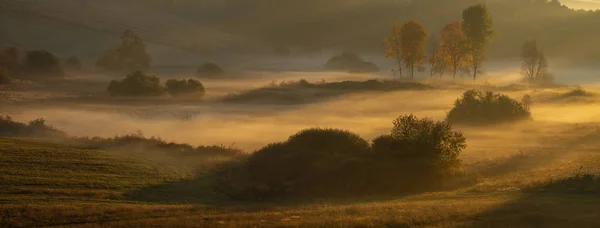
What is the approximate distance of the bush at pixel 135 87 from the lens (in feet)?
283

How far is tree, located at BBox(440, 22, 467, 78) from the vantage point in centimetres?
11088

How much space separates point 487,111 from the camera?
6106cm

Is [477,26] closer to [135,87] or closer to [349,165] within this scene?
[135,87]

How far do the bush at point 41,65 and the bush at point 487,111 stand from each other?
3333 inches

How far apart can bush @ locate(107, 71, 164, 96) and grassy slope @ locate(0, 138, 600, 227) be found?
5268cm

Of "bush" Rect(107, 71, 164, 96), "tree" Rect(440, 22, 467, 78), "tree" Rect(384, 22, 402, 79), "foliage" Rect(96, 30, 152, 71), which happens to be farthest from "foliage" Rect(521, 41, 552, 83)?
"foliage" Rect(96, 30, 152, 71)

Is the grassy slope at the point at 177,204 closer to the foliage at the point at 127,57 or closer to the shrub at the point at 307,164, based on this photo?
the shrub at the point at 307,164

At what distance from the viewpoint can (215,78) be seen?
128 m

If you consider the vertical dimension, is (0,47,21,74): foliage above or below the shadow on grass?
above

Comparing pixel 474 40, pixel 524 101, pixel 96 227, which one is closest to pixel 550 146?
pixel 524 101

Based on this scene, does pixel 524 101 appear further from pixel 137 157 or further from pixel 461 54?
pixel 137 157

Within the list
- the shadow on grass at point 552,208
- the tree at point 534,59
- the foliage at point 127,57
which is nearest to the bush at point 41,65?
the foliage at point 127,57

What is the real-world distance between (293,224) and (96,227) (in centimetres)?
663

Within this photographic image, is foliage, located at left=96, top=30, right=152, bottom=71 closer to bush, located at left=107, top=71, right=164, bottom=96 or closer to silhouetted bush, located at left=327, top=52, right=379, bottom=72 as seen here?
bush, located at left=107, top=71, right=164, bottom=96
